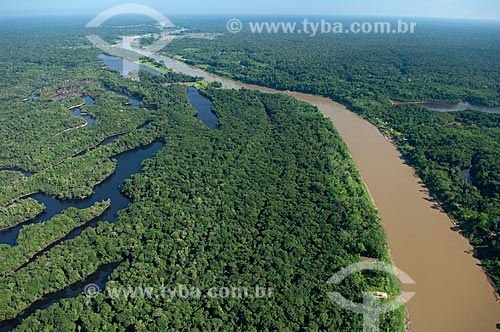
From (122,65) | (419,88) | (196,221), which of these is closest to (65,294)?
(196,221)

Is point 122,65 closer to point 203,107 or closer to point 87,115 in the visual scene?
point 87,115

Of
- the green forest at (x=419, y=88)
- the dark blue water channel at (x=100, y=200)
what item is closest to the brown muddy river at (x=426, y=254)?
the green forest at (x=419, y=88)

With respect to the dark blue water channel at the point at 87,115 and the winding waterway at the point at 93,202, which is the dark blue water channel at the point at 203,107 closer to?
the winding waterway at the point at 93,202

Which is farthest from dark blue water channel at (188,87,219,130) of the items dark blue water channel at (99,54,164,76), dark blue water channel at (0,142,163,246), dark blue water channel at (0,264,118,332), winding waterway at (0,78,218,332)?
dark blue water channel at (0,264,118,332)

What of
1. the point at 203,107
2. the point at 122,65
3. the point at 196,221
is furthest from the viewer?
the point at 122,65

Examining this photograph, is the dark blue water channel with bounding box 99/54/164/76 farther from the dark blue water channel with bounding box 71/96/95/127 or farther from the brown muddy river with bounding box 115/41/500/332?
the brown muddy river with bounding box 115/41/500/332
